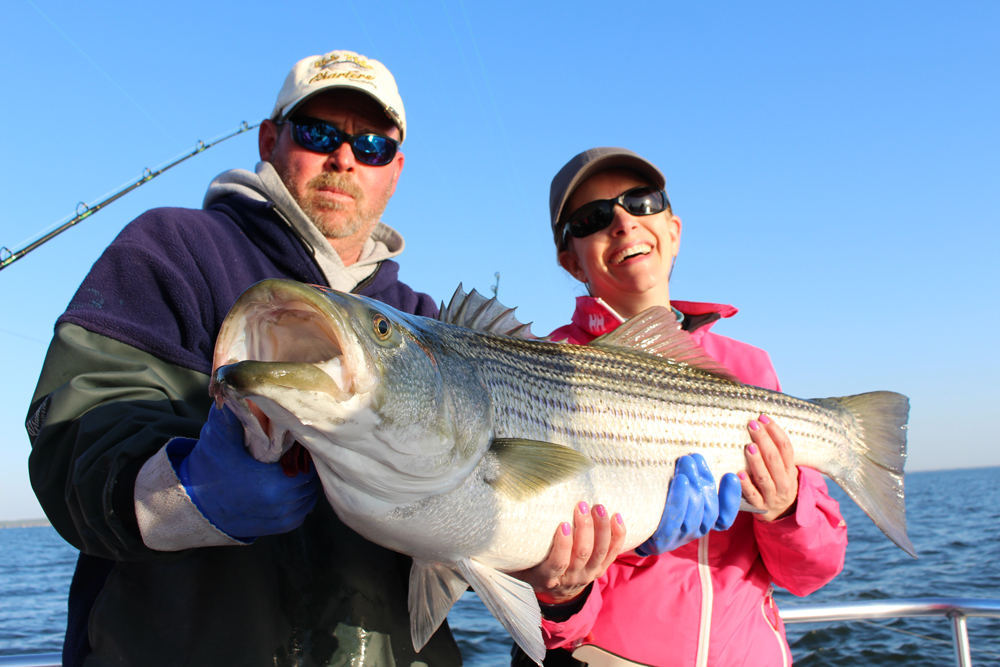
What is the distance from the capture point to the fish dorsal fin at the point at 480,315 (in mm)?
2662

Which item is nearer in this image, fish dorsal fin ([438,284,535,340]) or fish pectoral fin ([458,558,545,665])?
fish pectoral fin ([458,558,545,665])

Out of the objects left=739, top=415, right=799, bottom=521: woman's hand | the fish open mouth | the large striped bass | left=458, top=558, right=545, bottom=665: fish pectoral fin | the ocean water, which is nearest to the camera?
the fish open mouth

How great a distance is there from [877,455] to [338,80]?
3696mm

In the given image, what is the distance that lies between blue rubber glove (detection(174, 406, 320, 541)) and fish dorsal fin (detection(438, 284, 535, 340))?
1.01 metres

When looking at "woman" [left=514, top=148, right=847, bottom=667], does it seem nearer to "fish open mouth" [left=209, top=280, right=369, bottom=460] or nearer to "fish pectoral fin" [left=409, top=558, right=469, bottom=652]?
"fish pectoral fin" [left=409, top=558, right=469, bottom=652]

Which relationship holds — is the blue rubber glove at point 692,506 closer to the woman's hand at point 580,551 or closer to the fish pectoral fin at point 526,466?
the woman's hand at point 580,551

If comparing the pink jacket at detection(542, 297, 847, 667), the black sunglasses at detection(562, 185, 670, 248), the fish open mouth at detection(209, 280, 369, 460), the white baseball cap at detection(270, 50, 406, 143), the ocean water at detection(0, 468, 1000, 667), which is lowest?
the ocean water at detection(0, 468, 1000, 667)

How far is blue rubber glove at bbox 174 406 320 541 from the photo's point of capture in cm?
179

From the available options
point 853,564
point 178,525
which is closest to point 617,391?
point 178,525

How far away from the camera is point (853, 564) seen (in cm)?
1897

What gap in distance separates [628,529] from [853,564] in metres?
20.9

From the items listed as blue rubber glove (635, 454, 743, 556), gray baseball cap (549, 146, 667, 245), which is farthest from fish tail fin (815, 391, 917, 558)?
gray baseball cap (549, 146, 667, 245)

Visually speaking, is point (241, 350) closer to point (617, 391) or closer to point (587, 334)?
point (617, 391)

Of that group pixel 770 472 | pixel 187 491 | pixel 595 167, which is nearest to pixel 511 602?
pixel 187 491
